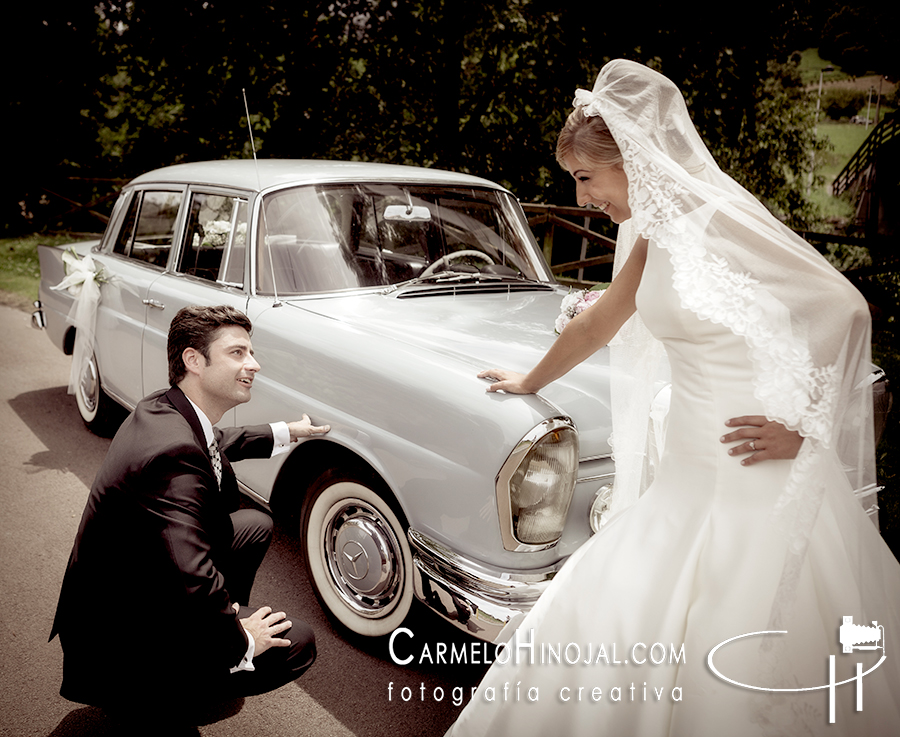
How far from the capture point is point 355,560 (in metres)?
2.75

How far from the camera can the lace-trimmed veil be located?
5.55ft

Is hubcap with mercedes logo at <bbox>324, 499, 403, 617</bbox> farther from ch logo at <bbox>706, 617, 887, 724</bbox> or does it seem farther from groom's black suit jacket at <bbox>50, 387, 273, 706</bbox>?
ch logo at <bbox>706, 617, 887, 724</bbox>

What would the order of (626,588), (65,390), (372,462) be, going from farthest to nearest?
(65,390), (372,462), (626,588)

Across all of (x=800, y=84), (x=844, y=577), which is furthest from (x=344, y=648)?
(x=800, y=84)

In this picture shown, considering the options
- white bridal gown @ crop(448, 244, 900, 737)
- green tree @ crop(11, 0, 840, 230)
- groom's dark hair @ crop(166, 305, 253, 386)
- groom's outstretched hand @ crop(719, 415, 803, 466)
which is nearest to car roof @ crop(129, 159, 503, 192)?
groom's dark hair @ crop(166, 305, 253, 386)

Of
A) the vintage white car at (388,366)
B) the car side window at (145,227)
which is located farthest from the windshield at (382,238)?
the car side window at (145,227)

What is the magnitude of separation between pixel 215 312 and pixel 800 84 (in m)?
11.0

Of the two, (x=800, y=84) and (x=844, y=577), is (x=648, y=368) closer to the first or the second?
(x=844, y=577)

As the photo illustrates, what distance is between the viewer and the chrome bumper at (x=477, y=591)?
2.22 metres

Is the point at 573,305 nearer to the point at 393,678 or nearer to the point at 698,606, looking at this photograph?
the point at 698,606

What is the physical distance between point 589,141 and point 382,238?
1654mm

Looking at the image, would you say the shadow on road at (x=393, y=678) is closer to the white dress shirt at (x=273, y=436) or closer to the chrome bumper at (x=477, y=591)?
the chrome bumper at (x=477, y=591)

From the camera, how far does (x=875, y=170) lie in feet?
21.1

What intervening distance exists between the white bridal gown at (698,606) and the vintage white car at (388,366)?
15.3 inches
